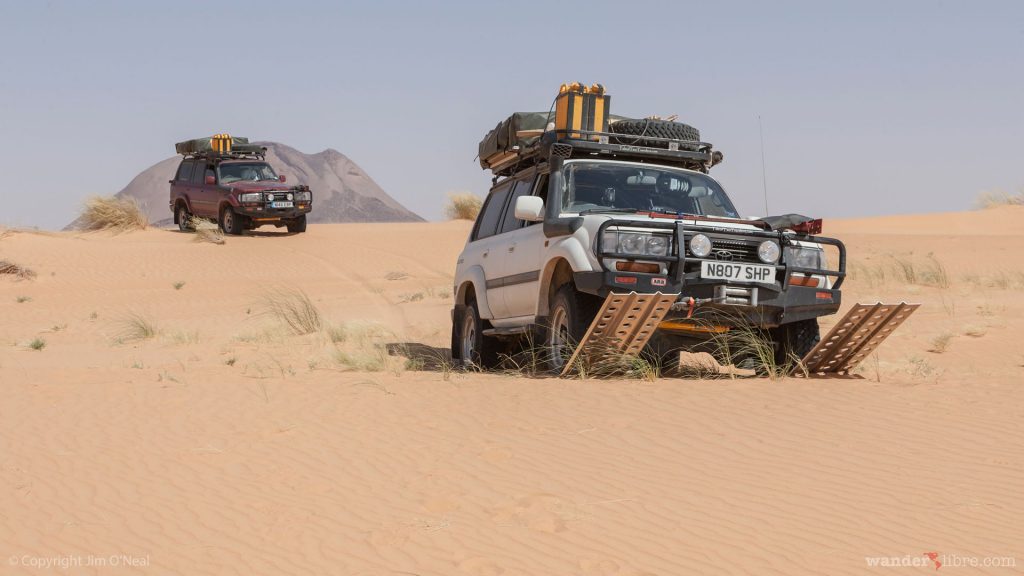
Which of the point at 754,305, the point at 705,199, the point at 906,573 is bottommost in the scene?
the point at 906,573

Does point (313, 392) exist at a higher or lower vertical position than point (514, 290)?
lower

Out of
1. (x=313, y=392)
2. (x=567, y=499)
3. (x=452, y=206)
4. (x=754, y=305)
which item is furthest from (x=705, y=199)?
(x=452, y=206)

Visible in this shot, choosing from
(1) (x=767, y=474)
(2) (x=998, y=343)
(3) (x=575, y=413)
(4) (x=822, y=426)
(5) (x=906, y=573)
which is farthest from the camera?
(2) (x=998, y=343)

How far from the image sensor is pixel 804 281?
29.4 feet

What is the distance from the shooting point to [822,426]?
7.25 meters

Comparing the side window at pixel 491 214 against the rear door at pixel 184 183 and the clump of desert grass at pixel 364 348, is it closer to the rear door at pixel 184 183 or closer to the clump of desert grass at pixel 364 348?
the clump of desert grass at pixel 364 348

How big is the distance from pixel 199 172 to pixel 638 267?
21210 mm

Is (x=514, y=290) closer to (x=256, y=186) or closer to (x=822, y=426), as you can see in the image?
(x=822, y=426)

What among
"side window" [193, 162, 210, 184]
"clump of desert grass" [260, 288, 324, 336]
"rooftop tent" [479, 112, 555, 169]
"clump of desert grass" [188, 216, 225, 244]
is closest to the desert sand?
"rooftop tent" [479, 112, 555, 169]

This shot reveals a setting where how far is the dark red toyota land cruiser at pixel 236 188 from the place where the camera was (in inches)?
1045

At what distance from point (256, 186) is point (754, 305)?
64.6 ft

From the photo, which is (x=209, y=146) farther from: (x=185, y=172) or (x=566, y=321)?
(x=566, y=321)

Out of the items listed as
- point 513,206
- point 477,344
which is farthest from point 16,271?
point 513,206

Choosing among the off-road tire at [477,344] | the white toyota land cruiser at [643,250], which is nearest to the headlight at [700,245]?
the white toyota land cruiser at [643,250]
